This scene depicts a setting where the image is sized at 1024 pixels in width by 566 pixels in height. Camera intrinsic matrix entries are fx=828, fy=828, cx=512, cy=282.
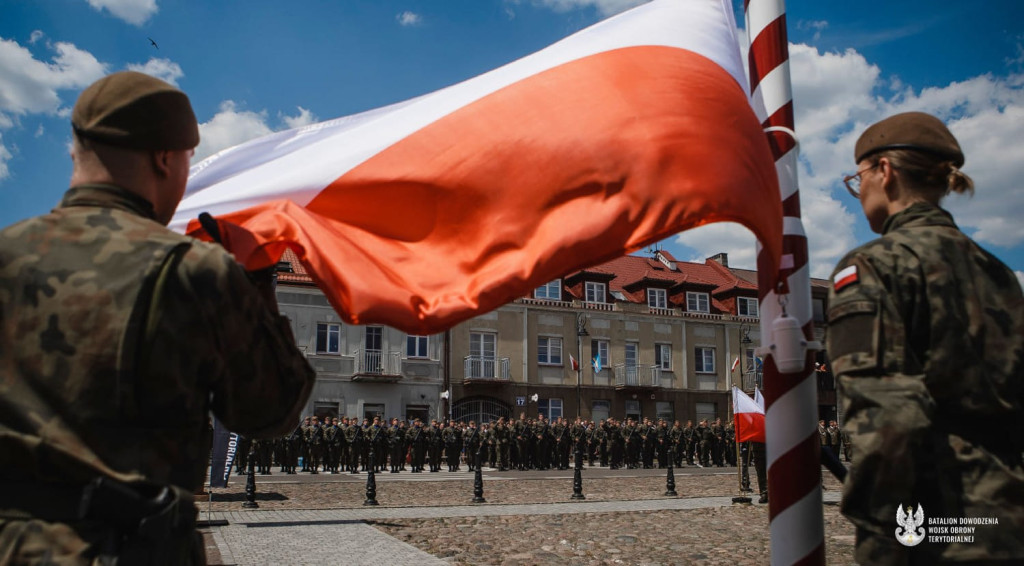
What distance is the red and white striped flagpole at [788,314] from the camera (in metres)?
3.65

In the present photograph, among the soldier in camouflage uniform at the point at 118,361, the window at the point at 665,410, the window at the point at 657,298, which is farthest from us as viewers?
the window at the point at 657,298

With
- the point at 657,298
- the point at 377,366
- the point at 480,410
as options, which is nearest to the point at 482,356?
the point at 480,410

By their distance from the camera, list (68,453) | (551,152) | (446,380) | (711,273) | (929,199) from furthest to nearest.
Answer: (711,273) < (446,380) < (551,152) < (929,199) < (68,453)

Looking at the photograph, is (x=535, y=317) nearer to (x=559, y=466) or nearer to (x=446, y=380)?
(x=446, y=380)

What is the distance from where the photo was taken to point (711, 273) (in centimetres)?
5650

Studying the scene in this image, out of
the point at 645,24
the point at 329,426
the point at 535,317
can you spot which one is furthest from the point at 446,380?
the point at 645,24

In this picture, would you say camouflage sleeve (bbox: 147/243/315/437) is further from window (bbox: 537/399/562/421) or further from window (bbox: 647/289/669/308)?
window (bbox: 647/289/669/308)

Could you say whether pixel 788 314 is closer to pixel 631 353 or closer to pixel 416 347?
pixel 416 347

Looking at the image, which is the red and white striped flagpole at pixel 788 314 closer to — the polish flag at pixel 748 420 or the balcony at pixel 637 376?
the polish flag at pixel 748 420

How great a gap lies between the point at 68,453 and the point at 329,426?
91.4 feet

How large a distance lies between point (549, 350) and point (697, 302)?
11567 mm

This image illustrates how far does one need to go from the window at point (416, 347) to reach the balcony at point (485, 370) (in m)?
2.28

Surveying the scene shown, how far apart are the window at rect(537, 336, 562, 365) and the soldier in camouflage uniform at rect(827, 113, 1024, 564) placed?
42.4 m

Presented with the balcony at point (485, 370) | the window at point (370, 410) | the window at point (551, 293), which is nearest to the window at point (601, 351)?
the window at point (551, 293)
